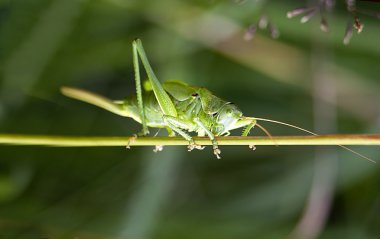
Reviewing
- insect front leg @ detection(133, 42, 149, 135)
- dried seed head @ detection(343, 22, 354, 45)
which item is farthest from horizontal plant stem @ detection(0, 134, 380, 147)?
insect front leg @ detection(133, 42, 149, 135)

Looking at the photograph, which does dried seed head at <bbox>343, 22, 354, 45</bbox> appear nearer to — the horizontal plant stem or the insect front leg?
the horizontal plant stem

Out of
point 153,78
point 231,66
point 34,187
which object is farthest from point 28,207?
point 231,66

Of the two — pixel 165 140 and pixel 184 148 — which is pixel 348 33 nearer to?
pixel 165 140

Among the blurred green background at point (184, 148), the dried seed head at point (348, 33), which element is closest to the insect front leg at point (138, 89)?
the blurred green background at point (184, 148)

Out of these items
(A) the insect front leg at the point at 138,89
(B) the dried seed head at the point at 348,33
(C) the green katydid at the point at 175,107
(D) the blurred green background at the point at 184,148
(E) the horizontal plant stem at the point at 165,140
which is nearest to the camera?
(E) the horizontal plant stem at the point at 165,140

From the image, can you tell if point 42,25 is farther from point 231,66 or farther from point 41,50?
point 231,66

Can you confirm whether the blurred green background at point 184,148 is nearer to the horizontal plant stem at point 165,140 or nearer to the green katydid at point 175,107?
the green katydid at point 175,107
